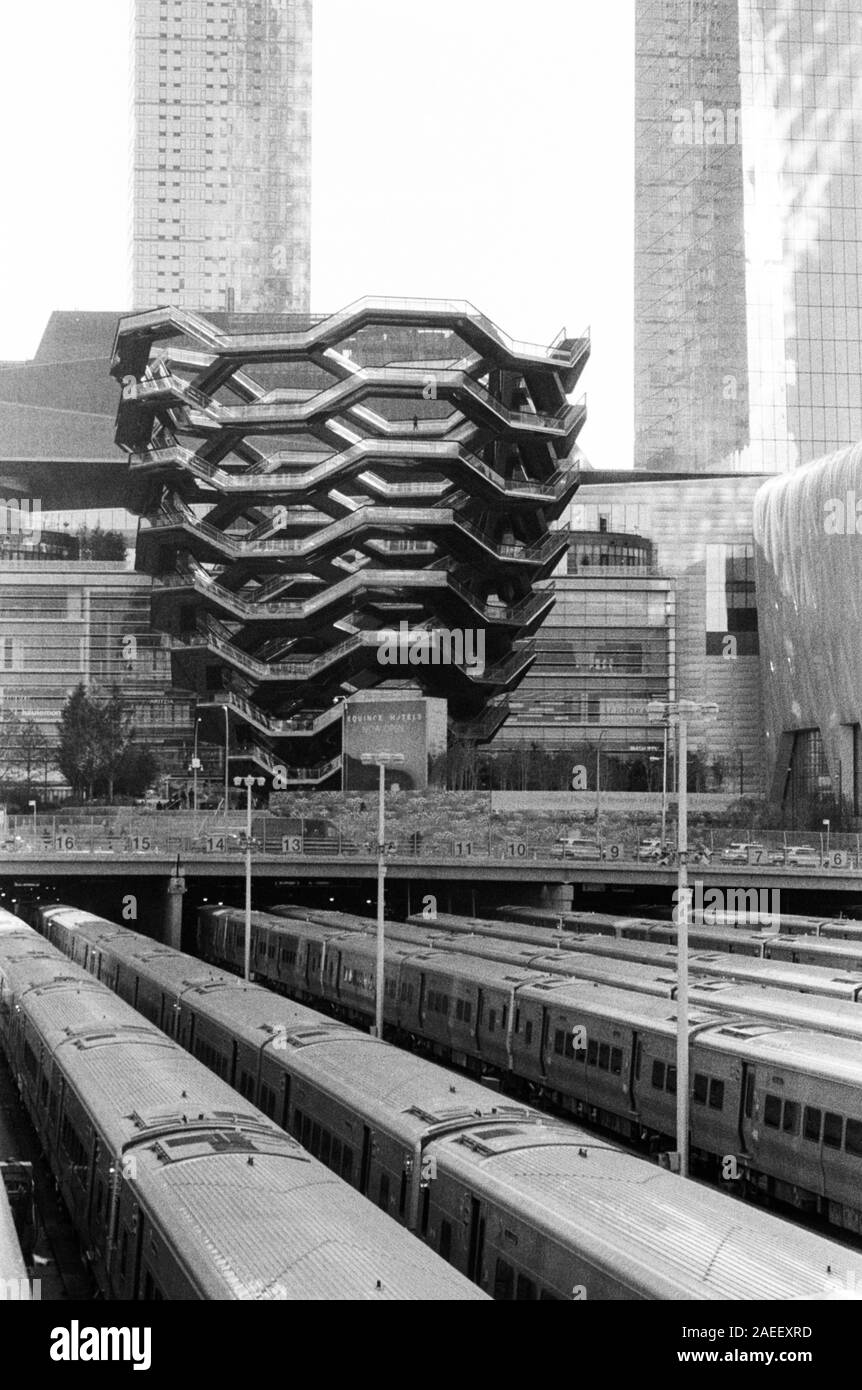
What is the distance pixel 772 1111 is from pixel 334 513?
66.9m

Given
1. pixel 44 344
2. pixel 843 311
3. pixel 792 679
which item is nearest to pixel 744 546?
pixel 792 679

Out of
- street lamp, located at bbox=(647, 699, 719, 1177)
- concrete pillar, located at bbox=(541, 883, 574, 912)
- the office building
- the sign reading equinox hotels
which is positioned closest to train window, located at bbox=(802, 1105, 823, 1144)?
street lamp, located at bbox=(647, 699, 719, 1177)

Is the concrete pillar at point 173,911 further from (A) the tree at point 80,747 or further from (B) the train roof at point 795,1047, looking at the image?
(A) the tree at point 80,747

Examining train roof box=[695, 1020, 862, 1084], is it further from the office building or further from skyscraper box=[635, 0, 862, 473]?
skyscraper box=[635, 0, 862, 473]

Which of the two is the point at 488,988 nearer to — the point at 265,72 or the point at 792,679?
the point at 792,679

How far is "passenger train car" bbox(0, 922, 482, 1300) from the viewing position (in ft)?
37.7

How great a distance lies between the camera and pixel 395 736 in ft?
226

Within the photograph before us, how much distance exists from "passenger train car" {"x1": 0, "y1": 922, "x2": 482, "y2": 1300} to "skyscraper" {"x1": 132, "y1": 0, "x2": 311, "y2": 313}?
6277 inches

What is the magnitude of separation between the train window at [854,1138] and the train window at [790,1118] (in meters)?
1.04

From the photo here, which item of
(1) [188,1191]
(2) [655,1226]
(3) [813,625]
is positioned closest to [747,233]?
(3) [813,625]

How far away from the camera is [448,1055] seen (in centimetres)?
3130

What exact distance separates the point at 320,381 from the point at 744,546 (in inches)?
1303

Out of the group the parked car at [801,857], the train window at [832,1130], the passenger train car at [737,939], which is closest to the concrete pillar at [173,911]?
the passenger train car at [737,939]

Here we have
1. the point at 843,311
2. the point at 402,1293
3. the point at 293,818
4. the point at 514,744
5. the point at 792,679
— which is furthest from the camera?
the point at 843,311
